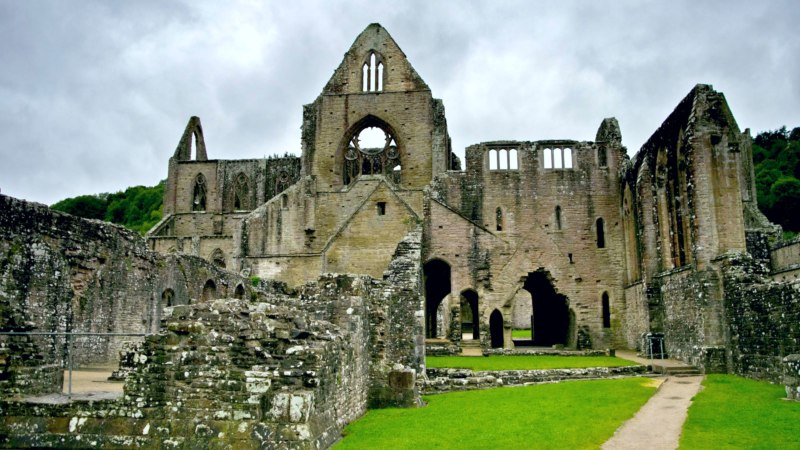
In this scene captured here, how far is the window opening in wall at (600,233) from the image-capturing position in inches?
1259

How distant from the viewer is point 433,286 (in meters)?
35.1

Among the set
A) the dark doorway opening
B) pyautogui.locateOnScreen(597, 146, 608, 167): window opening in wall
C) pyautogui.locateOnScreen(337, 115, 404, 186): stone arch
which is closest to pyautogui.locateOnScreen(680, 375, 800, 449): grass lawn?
the dark doorway opening

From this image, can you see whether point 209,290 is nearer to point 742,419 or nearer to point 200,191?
point 742,419

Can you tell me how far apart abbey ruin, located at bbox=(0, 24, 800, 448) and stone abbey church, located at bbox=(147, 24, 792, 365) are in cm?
9

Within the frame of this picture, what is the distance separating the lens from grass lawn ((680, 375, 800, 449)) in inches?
370

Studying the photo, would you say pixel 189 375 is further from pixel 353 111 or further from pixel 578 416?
pixel 353 111

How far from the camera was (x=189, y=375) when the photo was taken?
903 cm

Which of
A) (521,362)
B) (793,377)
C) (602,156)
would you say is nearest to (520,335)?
(602,156)

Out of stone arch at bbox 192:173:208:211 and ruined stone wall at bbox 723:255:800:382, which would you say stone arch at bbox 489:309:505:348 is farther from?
stone arch at bbox 192:173:208:211

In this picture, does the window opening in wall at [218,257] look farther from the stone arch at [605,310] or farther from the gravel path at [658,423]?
the gravel path at [658,423]

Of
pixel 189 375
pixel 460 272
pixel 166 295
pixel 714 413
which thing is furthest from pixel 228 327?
pixel 460 272

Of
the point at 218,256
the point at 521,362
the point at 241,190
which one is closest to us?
the point at 521,362

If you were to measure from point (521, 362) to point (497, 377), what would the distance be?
342 centimetres

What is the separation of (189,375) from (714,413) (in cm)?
902
